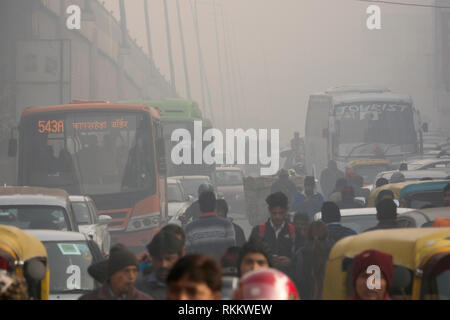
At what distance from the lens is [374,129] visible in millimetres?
34500

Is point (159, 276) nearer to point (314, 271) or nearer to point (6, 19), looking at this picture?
point (314, 271)

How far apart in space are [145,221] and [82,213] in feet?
16.2

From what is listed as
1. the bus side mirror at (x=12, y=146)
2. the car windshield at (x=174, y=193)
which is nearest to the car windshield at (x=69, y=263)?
the bus side mirror at (x=12, y=146)

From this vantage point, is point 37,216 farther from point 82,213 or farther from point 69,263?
point 69,263

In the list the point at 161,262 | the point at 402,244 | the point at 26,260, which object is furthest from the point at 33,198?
the point at 402,244

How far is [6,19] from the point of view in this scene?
4466 cm

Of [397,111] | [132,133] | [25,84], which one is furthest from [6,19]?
[132,133]

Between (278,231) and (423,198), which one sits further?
(423,198)

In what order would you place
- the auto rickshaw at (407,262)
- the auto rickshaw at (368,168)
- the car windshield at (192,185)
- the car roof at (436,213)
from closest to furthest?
1. the auto rickshaw at (407,262)
2. the car roof at (436,213)
3. the auto rickshaw at (368,168)
4. the car windshield at (192,185)

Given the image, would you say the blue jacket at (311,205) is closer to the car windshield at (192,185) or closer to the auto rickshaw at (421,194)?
the auto rickshaw at (421,194)

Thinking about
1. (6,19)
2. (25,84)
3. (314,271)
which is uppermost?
(6,19)

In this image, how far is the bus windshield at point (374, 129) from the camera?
33.3m

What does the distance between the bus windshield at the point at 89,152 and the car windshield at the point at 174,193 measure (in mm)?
3222
